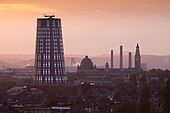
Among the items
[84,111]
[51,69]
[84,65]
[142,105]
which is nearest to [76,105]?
[84,111]

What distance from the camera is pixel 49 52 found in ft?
432

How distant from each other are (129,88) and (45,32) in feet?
79.6

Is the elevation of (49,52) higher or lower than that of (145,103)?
higher

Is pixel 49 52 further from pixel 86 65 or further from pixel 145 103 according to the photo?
pixel 145 103

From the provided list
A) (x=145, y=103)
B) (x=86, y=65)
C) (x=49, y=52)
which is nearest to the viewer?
(x=145, y=103)

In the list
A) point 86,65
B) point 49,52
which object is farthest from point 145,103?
point 86,65

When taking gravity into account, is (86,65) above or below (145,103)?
above

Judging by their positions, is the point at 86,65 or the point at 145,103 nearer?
the point at 145,103

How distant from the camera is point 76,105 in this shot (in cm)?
7969

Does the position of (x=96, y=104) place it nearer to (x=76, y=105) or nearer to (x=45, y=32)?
(x=76, y=105)

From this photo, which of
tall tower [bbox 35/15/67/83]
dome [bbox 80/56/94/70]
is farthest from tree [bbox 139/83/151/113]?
dome [bbox 80/56/94/70]

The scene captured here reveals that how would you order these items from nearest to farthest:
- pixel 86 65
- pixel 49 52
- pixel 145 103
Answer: pixel 145 103, pixel 49 52, pixel 86 65

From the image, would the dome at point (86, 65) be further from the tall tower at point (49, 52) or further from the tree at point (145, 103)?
the tree at point (145, 103)

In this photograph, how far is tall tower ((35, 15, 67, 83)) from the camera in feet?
427
